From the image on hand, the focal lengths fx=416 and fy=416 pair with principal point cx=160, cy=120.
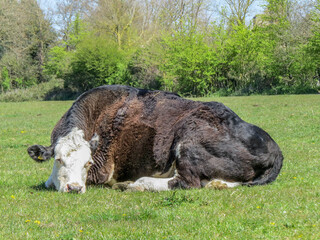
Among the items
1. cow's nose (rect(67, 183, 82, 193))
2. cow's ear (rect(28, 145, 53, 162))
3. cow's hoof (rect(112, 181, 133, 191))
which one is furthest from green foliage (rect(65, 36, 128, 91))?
cow's nose (rect(67, 183, 82, 193))

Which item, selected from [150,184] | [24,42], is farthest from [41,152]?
[24,42]

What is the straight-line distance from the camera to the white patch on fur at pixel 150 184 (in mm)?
6605

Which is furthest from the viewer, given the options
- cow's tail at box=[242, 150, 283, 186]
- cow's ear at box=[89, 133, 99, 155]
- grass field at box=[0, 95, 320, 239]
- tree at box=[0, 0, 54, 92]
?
tree at box=[0, 0, 54, 92]

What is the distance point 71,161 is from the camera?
6.39 meters

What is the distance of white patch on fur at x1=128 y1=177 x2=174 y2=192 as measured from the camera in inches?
260

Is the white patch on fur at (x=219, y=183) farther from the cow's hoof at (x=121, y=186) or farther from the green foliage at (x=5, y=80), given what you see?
the green foliage at (x=5, y=80)

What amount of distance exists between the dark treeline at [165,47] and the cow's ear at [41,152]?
3370cm

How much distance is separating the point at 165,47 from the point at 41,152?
144 ft

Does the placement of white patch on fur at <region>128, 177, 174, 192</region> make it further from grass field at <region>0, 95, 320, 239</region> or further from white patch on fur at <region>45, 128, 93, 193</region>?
white patch on fur at <region>45, 128, 93, 193</region>

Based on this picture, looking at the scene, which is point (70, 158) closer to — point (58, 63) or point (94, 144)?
point (94, 144)

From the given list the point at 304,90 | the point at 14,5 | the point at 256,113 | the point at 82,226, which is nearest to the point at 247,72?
the point at 304,90

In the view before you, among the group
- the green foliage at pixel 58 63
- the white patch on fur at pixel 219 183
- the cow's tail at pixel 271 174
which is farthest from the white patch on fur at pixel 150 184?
the green foliage at pixel 58 63

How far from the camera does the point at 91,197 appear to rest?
6145 millimetres

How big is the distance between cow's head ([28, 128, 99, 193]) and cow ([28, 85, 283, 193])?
0.05 ft
